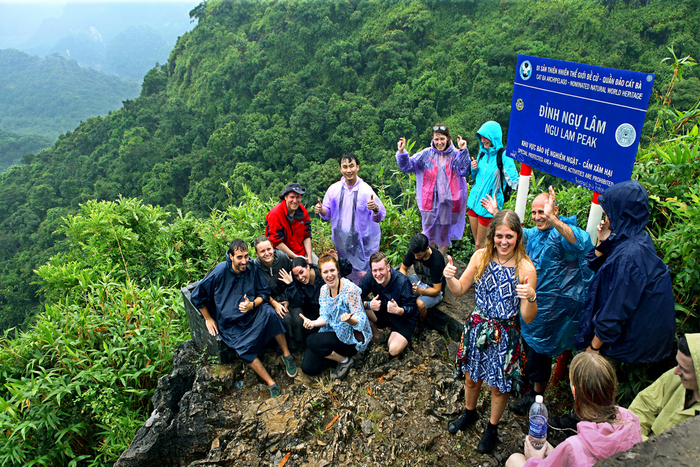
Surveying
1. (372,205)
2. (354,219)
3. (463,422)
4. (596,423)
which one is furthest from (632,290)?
(354,219)

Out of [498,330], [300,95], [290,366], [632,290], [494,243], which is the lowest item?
[290,366]

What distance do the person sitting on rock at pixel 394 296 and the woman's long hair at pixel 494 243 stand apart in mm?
1011

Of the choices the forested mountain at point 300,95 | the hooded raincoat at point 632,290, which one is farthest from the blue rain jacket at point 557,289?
the forested mountain at point 300,95

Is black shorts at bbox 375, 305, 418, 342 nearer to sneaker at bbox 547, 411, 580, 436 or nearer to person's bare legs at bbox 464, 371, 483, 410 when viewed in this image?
person's bare legs at bbox 464, 371, 483, 410

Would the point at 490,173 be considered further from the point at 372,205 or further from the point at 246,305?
the point at 246,305

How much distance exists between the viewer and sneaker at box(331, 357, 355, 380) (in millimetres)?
3656

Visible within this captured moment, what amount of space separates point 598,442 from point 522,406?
53.6 inches

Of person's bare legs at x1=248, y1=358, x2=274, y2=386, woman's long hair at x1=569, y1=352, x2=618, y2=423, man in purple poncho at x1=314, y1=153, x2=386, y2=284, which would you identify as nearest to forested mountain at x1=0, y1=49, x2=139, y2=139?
man in purple poncho at x1=314, y1=153, x2=386, y2=284

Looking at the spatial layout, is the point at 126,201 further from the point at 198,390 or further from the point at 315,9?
the point at 315,9

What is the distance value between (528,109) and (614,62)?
27715mm

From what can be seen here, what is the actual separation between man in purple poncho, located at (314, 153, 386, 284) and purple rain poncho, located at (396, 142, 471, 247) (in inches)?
19.5

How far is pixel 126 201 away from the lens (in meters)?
6.02

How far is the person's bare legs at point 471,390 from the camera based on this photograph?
109 inches

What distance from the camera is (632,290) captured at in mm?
2297
